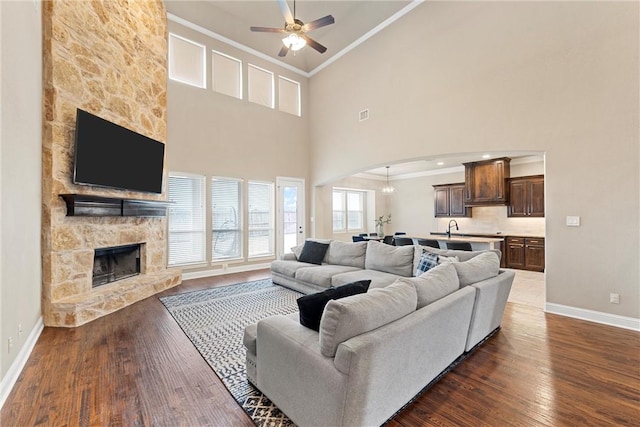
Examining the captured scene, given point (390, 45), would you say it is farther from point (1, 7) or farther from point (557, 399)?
point (557, 399)

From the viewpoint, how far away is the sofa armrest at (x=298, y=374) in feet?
4.95

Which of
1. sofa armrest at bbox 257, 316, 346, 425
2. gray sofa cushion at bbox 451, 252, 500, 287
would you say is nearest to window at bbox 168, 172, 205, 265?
sofa armrest at bbox 257, 316, 346, 425

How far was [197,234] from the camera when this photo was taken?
20.4 feet

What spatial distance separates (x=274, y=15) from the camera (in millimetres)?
6266

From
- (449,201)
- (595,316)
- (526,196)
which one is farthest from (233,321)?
(449,201)

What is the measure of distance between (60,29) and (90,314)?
362 centimetres

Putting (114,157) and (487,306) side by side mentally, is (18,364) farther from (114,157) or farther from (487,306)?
(487,306)

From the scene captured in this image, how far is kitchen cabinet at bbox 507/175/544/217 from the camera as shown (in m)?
6.88

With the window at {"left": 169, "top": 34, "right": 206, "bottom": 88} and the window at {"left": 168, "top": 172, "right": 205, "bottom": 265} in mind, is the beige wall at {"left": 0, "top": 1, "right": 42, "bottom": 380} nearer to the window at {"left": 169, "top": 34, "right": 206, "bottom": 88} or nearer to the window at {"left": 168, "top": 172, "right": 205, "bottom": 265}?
the window at {"left": 168, "top": 172, "right": 205, "bottom": 265}

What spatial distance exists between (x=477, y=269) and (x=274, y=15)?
6.58 metres

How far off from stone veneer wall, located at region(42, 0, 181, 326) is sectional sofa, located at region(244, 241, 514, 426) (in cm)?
301

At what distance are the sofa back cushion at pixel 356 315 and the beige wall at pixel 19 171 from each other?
8.30ft

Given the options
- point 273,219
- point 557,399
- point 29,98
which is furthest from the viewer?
point 273,219

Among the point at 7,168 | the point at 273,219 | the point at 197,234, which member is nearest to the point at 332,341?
the point at 7,168
